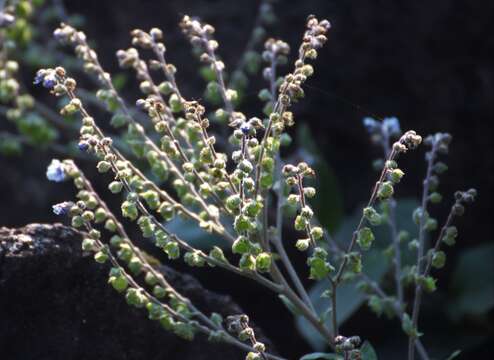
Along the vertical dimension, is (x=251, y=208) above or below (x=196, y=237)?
below

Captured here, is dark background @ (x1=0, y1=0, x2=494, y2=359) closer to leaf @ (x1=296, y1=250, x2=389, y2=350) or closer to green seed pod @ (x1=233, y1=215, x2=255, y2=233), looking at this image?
leaf @ (x1=296, y1=250, x2=389, y2=350)

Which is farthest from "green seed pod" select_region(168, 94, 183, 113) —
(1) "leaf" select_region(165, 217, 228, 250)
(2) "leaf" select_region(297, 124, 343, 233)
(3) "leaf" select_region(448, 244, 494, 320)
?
(3) "leaf" select_region(448, 244, 494, 320)

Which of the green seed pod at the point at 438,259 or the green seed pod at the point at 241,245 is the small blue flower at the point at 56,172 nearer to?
the green seed pod at the point at 241,245

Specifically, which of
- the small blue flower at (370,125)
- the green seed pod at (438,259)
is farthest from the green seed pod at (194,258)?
the small blue flower at (370,125)

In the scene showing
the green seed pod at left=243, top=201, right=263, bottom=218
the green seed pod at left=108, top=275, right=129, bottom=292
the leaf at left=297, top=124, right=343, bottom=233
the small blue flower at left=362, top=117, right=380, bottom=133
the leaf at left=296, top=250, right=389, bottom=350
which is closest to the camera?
the green seed pod at left=243, top=201, right=263, bottom=218

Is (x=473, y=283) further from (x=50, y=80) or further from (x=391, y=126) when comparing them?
(x=50, y=80)

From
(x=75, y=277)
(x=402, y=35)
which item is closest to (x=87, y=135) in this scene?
(x=75, y=277)


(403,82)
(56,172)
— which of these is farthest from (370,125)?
(403,82)
